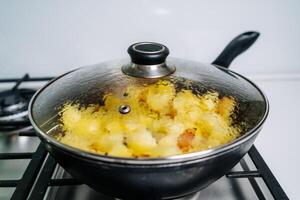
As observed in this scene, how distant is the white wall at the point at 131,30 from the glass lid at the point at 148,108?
0.39m

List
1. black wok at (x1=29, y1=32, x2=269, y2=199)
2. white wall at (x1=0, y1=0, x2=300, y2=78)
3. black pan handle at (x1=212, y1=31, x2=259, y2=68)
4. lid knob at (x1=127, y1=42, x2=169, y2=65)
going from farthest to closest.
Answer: white wall at (x1=0, y1=0, x2=300, y2=78) < black pan handle at (x1=212, y1=31, x2=259, y2=68) < lid knob at (x1=127, y1=42, x2=169, y2=65) < black wok at (x1=29, y1=32, x2=269, y2=199)

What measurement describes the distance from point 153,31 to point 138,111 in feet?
1.75

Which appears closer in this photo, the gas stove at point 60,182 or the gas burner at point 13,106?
the gas stove at point 60,182

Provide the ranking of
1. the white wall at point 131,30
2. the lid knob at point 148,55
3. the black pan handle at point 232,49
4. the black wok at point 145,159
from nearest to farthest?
the black wok at point 145,159 < the lid knob at point 148,55 < the black pan handle at point 232,49 < the white wall at point 131,30

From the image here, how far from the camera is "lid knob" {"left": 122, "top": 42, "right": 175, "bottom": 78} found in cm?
51

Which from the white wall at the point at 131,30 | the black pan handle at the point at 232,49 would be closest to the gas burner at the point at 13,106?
the white wall at the point at 131,30

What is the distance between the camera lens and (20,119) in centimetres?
78

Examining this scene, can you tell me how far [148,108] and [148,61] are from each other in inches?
3.3

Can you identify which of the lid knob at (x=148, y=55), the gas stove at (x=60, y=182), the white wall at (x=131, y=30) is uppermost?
the lid knob at (x=148, y=55)

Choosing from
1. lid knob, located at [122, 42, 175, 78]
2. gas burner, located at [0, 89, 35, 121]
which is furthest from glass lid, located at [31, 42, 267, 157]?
gas burner, located at [0, 89, 35, 121]

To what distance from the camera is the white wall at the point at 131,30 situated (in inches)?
36.3

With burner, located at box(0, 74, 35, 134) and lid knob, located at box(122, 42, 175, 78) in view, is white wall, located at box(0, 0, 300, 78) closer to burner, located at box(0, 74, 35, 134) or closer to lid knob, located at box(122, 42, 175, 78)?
burner, located at box(0, 74, 35, 134)

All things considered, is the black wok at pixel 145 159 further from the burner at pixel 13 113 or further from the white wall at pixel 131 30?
the white wall at pixel 131 30

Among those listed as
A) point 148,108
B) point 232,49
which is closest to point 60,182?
point 148,108
